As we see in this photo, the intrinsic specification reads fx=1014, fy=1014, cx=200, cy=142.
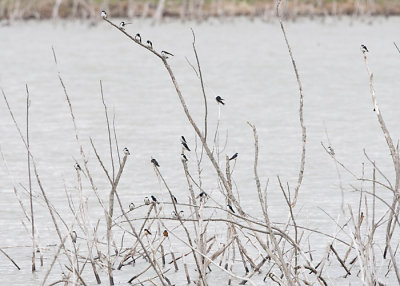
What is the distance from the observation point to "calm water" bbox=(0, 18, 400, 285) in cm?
768

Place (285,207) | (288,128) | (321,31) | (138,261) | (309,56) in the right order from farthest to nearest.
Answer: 1. (321,31)
2. (309,56)
3. (288,128)
4. (285,207)
5. (138,261)

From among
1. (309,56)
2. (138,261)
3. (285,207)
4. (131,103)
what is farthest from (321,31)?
(138,261)

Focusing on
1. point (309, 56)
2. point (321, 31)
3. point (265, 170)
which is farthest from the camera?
point (321, 31)

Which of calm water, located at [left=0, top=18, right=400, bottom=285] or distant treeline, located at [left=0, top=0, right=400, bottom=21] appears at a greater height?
calm water, located at [left=0, top=18, right=400, bottom=285]

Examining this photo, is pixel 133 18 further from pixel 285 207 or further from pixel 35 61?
pixel 285 207

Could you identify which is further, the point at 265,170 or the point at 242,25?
the point at 242,25

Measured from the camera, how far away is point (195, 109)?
44.5ft

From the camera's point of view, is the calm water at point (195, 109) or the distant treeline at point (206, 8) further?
the distant treeline at point (206, 8)

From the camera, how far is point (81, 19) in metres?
33.8

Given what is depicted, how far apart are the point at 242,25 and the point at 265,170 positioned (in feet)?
75.0

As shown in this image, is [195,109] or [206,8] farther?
[206,8]

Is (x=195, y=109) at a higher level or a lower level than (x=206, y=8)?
higher

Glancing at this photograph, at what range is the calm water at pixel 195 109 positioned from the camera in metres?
7.68

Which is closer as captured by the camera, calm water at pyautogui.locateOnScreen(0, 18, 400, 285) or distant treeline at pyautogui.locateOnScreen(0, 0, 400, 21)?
calm water at pyautogui.locateOnScreen(0, 18, 400, 285)
